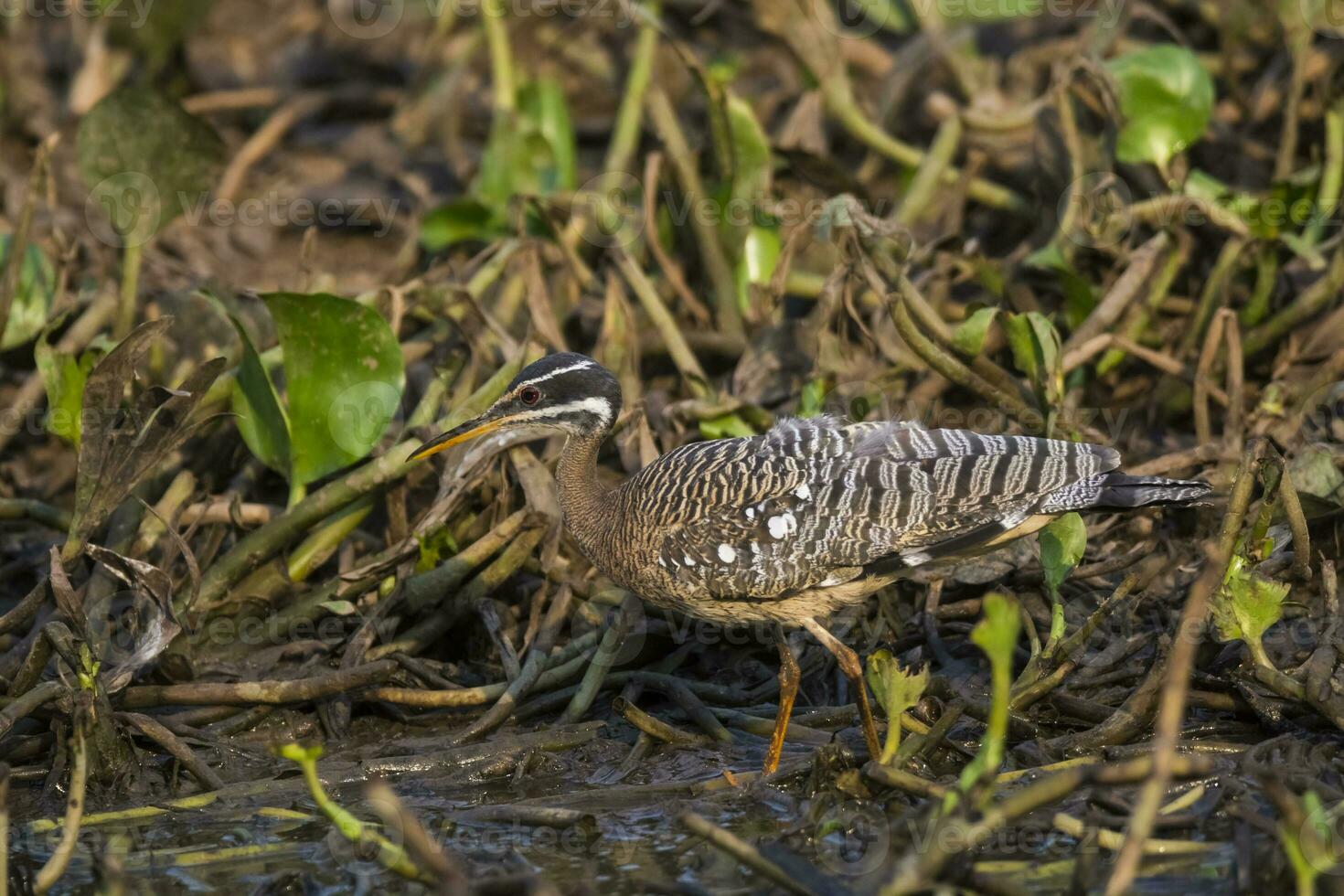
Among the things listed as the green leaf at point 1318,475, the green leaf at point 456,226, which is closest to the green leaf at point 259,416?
the green leaf at point 456,226

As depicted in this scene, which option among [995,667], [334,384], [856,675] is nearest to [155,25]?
[334,384]

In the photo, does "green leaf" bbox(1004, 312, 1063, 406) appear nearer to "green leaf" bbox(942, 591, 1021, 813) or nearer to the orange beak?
the orange beak

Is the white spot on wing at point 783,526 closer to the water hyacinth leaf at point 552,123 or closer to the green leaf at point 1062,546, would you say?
the green leaf at point 1062,546

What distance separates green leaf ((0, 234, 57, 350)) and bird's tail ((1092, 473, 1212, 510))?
6.04m

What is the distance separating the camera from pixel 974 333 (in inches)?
318

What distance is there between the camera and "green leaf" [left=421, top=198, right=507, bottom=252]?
10.6 meters

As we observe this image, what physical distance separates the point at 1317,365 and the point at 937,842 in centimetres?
544

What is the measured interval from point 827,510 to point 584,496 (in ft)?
4.12

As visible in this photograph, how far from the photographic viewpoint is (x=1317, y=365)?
898cm

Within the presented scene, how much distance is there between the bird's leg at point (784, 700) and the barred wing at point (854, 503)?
1.41ft

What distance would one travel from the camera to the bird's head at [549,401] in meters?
7.23

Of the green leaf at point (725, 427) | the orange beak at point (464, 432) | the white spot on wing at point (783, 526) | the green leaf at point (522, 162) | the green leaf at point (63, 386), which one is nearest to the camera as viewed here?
the white spot on wing at point (783, 526)

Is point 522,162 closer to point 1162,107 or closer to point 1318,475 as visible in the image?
point 1162,107

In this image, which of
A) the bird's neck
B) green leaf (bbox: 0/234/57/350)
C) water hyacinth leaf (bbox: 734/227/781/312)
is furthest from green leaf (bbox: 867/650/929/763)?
green leaf (bbox: 0/234/57/350)
